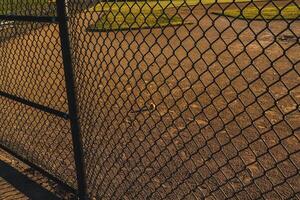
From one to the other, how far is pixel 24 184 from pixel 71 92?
4.28 ft

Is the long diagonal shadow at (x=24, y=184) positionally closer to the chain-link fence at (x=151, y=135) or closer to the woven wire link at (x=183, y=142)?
the chain-link fence at (x=151, y=135)

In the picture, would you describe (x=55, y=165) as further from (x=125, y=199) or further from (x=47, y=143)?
(x=125, y=199)

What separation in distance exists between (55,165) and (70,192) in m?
0.69

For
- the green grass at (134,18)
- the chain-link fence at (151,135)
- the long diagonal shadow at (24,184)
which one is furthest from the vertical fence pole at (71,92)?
the long diagonal shadow at (24,184)

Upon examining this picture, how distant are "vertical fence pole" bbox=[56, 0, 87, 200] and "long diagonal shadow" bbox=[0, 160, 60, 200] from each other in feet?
1.61

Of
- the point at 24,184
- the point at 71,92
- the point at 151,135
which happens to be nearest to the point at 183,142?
the point at 71,92

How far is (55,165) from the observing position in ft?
14.1

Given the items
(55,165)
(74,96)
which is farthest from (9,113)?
(74,96)

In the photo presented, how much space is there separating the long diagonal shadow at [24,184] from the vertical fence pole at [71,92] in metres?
0.49

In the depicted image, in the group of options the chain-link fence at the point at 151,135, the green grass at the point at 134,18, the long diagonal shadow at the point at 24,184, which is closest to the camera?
the green grass at the point at 134,18

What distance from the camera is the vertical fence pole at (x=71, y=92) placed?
10.0 feet

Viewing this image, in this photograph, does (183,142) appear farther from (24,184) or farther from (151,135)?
(24,184)

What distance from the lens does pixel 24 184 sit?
3967mm

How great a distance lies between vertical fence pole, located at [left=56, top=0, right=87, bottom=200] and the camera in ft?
10.0
